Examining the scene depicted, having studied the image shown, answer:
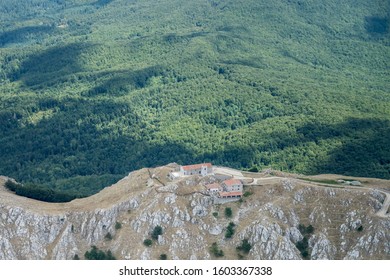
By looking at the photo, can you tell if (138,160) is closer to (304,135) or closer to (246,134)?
(246,134)

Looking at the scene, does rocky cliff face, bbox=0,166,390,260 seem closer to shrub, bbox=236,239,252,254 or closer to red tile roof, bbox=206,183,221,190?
shrub, bbox=236,239,252,254

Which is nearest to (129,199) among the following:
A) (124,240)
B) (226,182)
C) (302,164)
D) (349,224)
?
(124,240)

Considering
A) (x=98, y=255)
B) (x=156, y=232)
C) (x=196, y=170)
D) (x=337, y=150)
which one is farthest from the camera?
(x=337, y=150)

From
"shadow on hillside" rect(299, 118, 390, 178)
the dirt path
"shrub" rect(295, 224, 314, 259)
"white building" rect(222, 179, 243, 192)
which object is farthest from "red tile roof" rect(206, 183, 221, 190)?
"shadow on hillside" rect(299, 118, 390, 178)

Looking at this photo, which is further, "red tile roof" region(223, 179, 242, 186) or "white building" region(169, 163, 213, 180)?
"white building" region(169, 163, 213, 180)

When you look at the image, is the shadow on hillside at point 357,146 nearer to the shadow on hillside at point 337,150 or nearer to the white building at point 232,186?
the shadow on hillside at point 337,150

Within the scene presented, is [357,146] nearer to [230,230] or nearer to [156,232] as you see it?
[230,230]

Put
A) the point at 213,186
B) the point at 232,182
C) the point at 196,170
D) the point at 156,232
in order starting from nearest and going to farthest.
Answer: the point at 156,232 → the point at 232,182 → the point at 213,186 → the point at 196,170

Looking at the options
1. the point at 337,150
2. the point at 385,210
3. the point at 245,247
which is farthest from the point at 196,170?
the point at 337,150

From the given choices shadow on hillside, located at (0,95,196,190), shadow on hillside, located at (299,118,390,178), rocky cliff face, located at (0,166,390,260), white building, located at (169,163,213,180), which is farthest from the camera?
shadow on hillside, located at (0,95,196,190)
